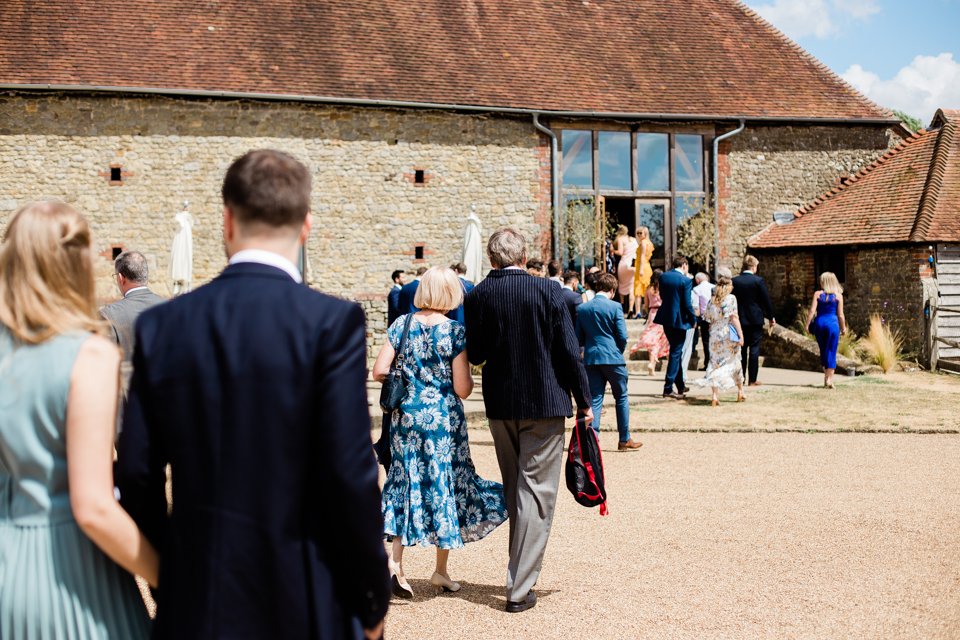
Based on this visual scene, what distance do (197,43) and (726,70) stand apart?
12.5 m

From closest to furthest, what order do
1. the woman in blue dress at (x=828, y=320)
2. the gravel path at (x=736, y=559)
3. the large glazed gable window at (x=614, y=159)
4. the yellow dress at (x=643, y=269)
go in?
the gravel path at (x=736, y=559), the woman in blue dress at (x=828, y=320), the yellow dress at (x=643, y=269), the large glazed gable window at (x=614, y=159)

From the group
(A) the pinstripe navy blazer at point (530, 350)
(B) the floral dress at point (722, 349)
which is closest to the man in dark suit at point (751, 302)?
(B) the floral dress at point (722, 349)

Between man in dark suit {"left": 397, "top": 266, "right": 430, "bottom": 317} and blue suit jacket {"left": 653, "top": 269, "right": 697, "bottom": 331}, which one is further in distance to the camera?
blue suit jacket {"left": 653, "top": 269, "right": 697, "bottom": 331}

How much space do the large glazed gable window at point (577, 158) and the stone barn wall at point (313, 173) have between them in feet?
1.96

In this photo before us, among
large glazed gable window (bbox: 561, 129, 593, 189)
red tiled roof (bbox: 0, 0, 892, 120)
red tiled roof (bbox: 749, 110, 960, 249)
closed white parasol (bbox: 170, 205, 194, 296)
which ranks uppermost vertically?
red tiled roof (bbox: 0, 0, 892, 120)

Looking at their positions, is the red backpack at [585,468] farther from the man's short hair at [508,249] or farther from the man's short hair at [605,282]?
the man's short hair at [605,282]

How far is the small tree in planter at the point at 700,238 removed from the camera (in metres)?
22.6

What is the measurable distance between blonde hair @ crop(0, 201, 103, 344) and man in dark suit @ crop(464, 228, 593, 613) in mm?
2926

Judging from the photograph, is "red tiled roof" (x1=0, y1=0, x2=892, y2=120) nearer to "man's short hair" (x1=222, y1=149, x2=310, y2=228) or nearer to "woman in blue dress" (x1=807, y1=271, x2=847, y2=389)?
"woman in blue dress" (x1=807, y1=271, x2=847, y2=389)

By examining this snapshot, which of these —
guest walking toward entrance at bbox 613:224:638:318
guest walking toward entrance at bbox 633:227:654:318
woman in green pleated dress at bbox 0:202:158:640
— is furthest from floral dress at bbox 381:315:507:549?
guest walking toward entrance at bbox 613:224:638:318

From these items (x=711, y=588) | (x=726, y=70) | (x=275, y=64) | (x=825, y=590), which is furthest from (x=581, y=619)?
(x=726, y=70)

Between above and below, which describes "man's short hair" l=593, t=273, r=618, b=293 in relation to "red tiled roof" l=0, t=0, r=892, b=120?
below

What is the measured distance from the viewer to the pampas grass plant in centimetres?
1695

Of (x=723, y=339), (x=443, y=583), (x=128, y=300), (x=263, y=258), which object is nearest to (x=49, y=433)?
(x=263, y=258)
